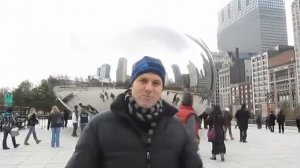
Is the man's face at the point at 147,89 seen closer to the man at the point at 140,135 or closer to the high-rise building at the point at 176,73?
the man at the point at 140,135

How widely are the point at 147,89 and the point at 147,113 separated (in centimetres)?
13

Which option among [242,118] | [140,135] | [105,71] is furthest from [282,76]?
[140,135]

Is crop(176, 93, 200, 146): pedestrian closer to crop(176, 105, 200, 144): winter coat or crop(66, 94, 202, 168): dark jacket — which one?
crop(176, 105, 200, 144): winter coat

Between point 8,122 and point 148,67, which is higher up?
point 148,67

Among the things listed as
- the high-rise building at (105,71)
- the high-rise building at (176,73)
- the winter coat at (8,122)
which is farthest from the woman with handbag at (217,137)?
the winter coat at (8,122)

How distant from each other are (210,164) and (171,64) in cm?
443

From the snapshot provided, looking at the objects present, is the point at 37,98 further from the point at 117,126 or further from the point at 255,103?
the point at 255,103

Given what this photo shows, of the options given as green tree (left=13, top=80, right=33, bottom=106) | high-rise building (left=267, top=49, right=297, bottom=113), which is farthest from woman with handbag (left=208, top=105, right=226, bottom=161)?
high-rise building (left=267, top=49, right=297, bottom=113)

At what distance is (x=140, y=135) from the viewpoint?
1806 millimetres

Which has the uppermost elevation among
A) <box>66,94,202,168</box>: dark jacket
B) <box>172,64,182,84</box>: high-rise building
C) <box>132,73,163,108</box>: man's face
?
<box>172,64,182,84</box>: high-rise building

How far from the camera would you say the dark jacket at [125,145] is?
177cm

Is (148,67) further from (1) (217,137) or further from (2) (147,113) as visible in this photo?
(1) (217,137)

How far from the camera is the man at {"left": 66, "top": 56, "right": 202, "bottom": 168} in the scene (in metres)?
1.78

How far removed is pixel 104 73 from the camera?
18.2 feet
